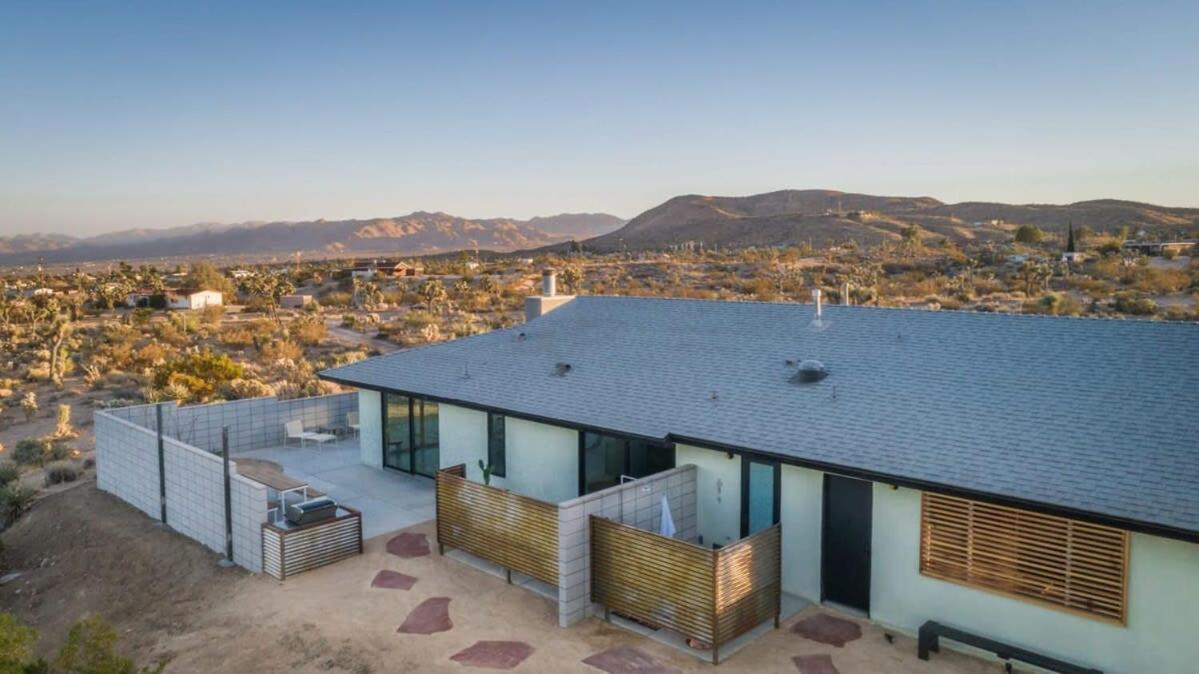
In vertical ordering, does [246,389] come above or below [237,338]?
below

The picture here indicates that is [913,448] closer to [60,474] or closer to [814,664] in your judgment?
[814,664]

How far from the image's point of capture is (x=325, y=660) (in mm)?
9742

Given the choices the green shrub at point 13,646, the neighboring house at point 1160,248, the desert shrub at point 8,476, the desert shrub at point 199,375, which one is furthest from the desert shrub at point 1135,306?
the desert shrub at point 8,476

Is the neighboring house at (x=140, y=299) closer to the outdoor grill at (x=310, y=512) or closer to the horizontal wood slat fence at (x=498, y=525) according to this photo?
the outdoor grill at (x=310, y=512)

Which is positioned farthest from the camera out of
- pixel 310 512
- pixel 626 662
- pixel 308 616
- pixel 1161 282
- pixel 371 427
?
pixel 1161 282

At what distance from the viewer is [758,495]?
11.5 meters

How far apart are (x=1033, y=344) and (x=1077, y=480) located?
3.73 m

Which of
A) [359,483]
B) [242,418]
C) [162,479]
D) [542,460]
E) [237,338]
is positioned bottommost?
[359,483]

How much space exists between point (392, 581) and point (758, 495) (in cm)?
553

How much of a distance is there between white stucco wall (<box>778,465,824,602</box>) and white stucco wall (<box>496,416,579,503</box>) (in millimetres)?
3876

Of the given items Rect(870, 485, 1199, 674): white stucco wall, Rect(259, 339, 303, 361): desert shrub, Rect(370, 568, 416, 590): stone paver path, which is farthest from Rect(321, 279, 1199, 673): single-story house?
Rect(259, 339, 303, 361): desert shrub

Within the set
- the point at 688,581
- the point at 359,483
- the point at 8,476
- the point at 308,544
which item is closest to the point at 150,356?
the point at 8,476

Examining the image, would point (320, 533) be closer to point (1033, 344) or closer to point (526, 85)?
point (1033, 344)

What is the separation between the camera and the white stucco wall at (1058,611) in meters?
8.16
